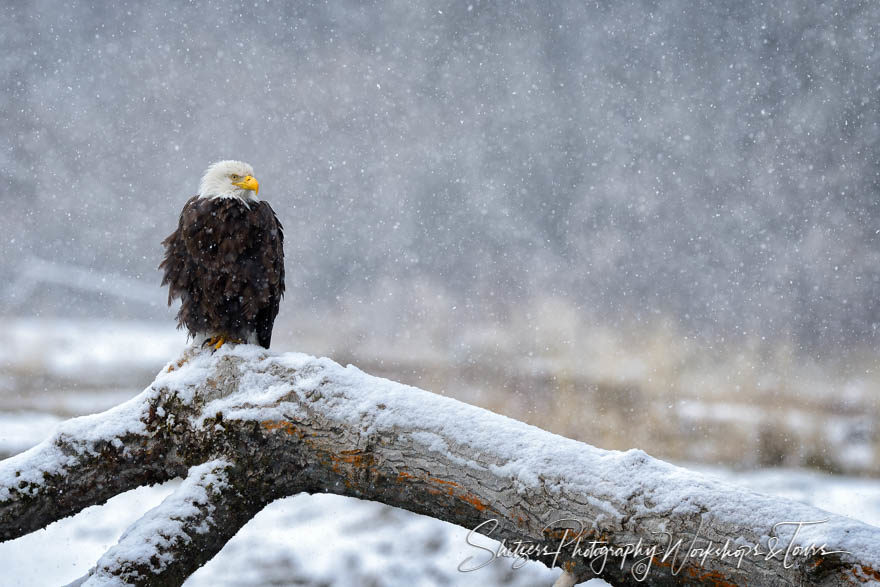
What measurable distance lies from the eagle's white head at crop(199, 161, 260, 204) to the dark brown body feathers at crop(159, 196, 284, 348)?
5 centimetres

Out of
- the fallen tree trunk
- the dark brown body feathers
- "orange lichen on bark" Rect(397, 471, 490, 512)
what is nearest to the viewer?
the fallen tree trunk

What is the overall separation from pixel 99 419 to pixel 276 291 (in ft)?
3.57

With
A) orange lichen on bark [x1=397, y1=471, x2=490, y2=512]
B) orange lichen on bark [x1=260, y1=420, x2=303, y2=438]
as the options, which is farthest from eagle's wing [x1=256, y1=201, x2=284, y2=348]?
orange lichen on bark [x1=397, y1=471, x2=490, y2=512]

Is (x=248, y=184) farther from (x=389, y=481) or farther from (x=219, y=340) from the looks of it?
(x=389, y=481)

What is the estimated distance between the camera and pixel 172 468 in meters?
2.52

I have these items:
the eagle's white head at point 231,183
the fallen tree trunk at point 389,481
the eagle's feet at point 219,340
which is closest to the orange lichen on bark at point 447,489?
the fallen tree trunk at point 389,481

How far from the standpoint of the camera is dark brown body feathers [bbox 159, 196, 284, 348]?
3.08m

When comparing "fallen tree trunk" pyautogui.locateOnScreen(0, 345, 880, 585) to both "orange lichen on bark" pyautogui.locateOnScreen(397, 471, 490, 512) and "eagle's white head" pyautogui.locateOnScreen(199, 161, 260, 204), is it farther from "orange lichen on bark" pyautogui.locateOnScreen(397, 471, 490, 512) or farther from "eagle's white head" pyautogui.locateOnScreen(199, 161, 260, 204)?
"eagle's white head" pyautogui.locateOnScreen(199, 161, 260, 204)

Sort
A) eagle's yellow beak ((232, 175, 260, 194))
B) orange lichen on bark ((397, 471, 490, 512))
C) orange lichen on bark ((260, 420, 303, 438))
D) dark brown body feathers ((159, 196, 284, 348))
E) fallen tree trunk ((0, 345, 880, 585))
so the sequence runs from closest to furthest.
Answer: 1. fallen tree trunk ((0, 345, 880, 585))
2. orange lichen on bark ((397, 471, 490, 512))
3. orange lichen on bark ((260, 420, 303, 438))
4. dark brown body feathers ((159, 196, 284, 348))
5. eagle's yellow beak ((232, 175, 260, 194))

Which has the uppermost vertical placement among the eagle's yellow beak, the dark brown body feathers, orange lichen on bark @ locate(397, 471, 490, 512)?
the eagle's yellow beak

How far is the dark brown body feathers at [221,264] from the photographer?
10.1 feet

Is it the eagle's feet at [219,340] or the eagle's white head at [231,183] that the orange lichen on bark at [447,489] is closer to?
the eagle's feet at [219,340]

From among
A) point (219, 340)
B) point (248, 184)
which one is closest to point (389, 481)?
point (219, 340)

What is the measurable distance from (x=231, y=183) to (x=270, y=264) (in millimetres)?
438
